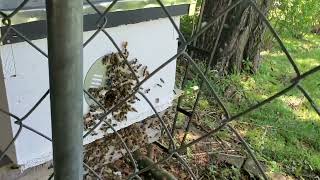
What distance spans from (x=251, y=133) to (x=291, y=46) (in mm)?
2028

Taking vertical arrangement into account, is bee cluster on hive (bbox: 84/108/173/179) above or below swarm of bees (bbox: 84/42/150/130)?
below

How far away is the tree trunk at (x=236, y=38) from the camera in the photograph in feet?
10.4

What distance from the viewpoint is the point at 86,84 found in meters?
1.39

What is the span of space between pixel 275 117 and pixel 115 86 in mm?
1578

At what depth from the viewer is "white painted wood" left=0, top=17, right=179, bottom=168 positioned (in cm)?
114

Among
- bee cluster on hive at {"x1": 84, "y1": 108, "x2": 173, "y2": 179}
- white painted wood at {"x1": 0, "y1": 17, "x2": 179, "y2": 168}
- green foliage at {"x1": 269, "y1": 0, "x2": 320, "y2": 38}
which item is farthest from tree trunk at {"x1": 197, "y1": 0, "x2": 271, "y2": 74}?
white painted wood at {"x1": 0, "y1": 17, "x2": 179, "y2": 168}

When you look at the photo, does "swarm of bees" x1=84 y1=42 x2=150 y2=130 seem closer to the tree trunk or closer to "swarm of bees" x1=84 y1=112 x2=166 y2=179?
"swarm of bees" x1=84 y1=112 x2=166 y2=179

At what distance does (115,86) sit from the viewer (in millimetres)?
1502

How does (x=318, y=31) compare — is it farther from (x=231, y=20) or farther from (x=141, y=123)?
(x=141, y=123)

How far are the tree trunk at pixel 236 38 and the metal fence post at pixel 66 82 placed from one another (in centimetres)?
271

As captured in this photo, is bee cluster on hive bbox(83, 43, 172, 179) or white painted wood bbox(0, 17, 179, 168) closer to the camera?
white painted wood bbox(0, 17, 179, 168)

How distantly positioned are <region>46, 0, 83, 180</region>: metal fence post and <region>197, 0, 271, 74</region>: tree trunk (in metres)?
2.71

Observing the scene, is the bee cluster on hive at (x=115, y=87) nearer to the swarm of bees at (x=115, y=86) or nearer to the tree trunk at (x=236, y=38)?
the swarm of bees at (x=115, y=86)

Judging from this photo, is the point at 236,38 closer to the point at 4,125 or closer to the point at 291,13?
the point at 291,13
